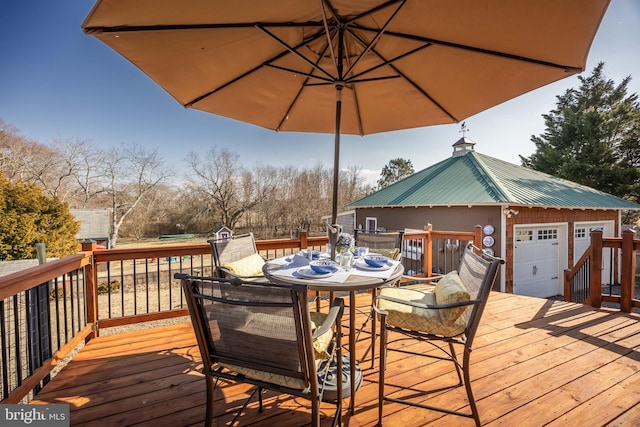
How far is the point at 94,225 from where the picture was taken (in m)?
15.9

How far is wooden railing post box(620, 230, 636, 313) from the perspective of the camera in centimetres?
310

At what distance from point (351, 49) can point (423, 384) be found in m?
2.76

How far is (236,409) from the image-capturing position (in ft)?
5.70

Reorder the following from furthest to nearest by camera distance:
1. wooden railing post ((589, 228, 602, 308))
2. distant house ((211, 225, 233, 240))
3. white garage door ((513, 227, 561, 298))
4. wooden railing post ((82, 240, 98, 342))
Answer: white garage door ((513, 227, 561, 298)) → distant house ((211, 225, 233, 240)) → wooden railing post ((589, 228, 602, 308)) → wooden railing post ((82, 240, 98, 342))

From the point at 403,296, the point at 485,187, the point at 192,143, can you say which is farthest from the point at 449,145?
the point at 192,143

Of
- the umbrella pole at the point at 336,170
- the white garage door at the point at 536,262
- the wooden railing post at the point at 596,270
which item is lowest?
the white garage door at the point at 536,262

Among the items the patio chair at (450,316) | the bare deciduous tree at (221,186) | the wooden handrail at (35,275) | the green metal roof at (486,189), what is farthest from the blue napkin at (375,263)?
the bare deciduous tree at (221,186)

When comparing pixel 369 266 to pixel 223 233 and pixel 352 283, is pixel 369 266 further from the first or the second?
pixel 223 233

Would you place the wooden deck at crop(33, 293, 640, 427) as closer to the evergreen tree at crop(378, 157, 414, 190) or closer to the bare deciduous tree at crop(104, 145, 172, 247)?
the bare deciduous tree at crop(104, 145, 172, 247)

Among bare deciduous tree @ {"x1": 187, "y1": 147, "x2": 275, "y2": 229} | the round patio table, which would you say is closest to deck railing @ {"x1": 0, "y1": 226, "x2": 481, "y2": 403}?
the round patio table

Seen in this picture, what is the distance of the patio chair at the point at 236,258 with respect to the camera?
2340 millimetres

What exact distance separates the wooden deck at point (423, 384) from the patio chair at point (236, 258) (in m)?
0.80

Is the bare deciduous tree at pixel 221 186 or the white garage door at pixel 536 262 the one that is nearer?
the white garage door at pixel 536 262

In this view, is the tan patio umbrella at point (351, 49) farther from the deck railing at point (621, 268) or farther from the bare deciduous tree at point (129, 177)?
the bare deciduous tree at point (129, 177)
